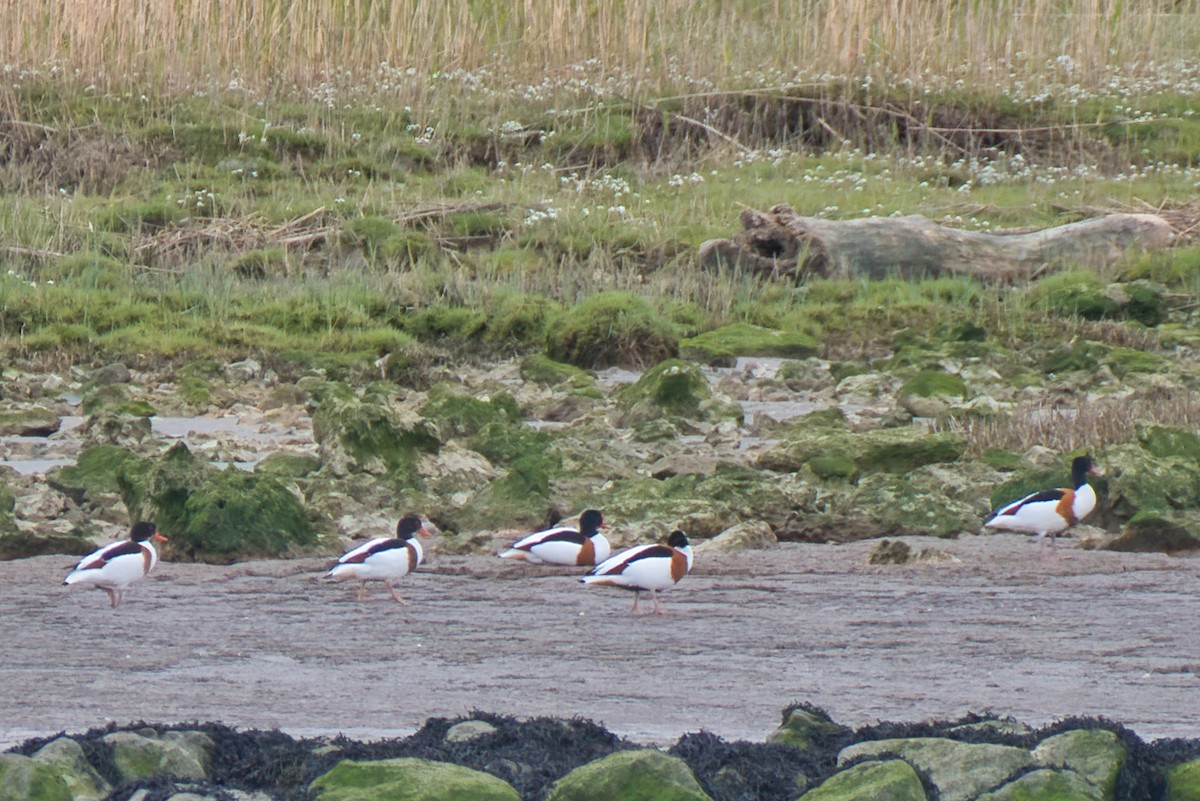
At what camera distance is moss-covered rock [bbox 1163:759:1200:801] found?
4.55 metres

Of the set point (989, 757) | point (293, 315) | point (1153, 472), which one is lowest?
point (293, 315)

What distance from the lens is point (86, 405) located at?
41.9ft

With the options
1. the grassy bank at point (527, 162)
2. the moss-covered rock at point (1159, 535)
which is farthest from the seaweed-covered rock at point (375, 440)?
the grassy bank at point (527, 162)

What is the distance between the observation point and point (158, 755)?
190 inches

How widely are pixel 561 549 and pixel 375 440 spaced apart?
259 cm

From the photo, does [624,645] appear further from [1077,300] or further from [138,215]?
[138,215]

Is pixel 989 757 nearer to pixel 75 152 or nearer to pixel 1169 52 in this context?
pixel 75 152

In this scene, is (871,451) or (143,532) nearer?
(143,532)

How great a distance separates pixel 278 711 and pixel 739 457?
532cm

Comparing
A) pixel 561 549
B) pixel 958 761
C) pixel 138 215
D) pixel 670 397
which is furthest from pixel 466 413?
pixel 138 215

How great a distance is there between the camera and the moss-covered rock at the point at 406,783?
4.39 metres

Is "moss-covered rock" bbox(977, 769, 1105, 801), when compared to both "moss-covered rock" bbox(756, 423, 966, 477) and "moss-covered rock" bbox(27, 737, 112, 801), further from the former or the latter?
"moss-covered rock" bbox(756, 423, 966, 477)

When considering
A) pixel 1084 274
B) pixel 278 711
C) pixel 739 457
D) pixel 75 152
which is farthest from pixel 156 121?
pixel 278 711

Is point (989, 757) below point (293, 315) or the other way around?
the other way around
